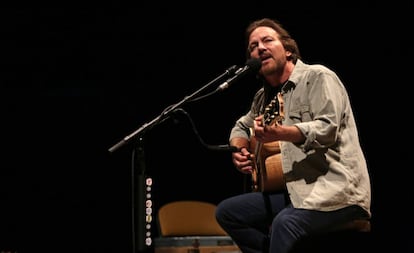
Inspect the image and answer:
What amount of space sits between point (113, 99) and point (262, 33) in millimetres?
2716

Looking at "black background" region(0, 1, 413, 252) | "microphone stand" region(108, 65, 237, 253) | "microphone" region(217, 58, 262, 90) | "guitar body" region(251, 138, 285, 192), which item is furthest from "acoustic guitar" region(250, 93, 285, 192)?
"black background" region(0, 1, 413, 252)

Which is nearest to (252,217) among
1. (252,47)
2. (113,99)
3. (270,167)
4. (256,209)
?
(256,209)

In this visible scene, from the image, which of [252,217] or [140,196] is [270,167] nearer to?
[252,217]

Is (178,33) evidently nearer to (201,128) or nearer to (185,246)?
(201,128)

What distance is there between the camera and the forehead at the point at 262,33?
312 cm

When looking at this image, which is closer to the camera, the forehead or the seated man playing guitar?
the seated man playing guitar

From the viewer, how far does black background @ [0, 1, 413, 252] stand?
5227 mm

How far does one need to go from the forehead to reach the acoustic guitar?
0.35m

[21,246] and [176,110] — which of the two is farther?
[21,246]

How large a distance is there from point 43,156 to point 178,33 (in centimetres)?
164

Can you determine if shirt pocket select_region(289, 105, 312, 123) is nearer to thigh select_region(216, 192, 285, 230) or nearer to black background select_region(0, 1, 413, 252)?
thigh select_region(216, 192, 285, 230)

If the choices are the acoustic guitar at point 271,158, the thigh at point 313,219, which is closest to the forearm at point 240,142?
the acoustic guitar at point 271,158

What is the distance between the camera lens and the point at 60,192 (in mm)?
5434

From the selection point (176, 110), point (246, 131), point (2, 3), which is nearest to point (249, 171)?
point (246, 131)
